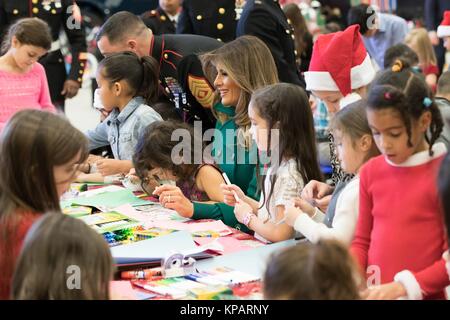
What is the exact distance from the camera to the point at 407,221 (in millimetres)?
2270

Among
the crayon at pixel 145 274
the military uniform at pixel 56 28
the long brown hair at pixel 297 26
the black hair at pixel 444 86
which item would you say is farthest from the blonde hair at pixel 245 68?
the long brown hair at pixel 297 26

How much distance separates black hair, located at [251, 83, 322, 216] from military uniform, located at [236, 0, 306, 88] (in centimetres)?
155

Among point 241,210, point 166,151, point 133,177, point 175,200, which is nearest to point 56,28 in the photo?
point 133,177

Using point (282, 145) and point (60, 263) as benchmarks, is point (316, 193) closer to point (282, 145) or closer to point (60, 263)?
point (282, 145)

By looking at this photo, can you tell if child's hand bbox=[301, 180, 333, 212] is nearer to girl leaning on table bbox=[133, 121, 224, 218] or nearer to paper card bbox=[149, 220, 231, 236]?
paper card bbox=[149, 220, 231, 236]

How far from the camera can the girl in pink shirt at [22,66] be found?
462 centimetres

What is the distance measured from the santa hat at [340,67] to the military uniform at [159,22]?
2.89 meters

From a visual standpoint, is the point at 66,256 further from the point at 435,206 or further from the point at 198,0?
the point at 198,0

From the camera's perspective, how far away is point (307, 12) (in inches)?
363

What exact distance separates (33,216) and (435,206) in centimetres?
109

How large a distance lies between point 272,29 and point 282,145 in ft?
5.59

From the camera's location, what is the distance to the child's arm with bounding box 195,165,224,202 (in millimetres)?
3416

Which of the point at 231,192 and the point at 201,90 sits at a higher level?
the point at 201,90

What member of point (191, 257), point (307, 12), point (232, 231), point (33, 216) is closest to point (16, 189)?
point (33, 216)
